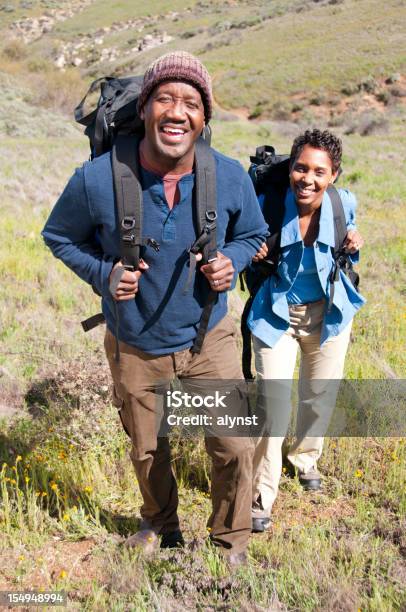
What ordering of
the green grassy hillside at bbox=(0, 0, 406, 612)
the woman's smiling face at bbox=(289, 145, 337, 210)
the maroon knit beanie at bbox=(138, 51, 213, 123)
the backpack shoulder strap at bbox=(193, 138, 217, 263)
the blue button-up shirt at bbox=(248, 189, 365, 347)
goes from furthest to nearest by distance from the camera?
1. the blue button-up shirt at bbox=(248, 189, 365, 347)
2. the woman's smiling face at bbox=(289, 145, 337, 210)
3. the green grassy hillside at bbox=(0, 0, 406, 612)
4. the backpack shoulder strap at bbox=(193, 138, 217, 263)
5. the maroon knit beanie at bbox=(138, 51, 213, 123)

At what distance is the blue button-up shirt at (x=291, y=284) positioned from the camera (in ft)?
10.3

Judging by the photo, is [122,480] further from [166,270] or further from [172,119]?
[172,119]

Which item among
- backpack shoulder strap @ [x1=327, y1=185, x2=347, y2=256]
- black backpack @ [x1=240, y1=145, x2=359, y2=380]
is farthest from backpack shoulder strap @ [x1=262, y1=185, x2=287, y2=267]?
backpack shoulder strap @ [x1=327, y1=185, x2=347, y2=256]

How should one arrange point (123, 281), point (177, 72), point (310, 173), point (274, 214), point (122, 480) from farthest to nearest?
1. point (122, 480)
2. point (274, 214)
3. point (310, 173)
4. point (123, 281)
5. point (177, 72)

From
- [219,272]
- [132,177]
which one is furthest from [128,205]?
[219,272]

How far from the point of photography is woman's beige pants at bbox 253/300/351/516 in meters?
3.20

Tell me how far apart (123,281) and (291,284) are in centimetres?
116

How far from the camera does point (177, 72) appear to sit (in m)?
2.25

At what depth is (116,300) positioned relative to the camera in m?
2.45

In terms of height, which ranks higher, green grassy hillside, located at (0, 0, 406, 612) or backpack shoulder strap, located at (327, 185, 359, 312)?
backpack shoulder strap, located at (327, 185, 359, 312)

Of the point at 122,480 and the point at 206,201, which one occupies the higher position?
the point at 206,201

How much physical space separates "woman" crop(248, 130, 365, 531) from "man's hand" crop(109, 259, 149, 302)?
0.94 metres

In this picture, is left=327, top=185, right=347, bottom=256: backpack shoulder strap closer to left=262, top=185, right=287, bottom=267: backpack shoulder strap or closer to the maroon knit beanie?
left=262, top=185, right=287, bottom=267: backpack shoulder strap

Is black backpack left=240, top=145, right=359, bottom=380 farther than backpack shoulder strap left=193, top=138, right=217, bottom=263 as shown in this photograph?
Yes
